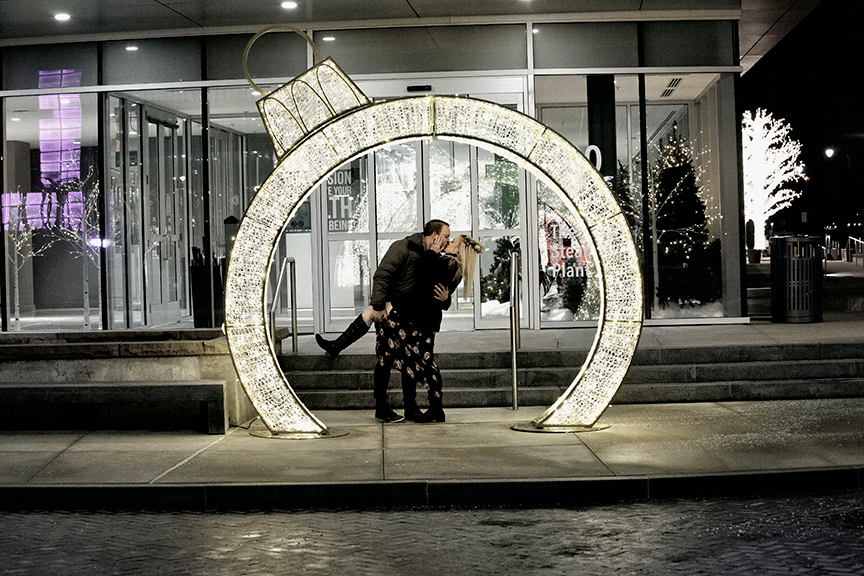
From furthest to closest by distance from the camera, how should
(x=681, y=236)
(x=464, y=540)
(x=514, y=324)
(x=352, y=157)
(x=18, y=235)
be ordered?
(x=18, y=235), (x=681, y=236), (x=514, y=324), (x=352, y=157), (x=464, y=540)

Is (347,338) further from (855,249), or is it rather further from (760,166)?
(855,249)

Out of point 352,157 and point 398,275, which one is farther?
point 398,275

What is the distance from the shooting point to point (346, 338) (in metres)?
10.8

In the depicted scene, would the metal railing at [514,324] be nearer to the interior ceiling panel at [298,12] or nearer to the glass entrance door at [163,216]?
the interior ceiling panel at [298,12]

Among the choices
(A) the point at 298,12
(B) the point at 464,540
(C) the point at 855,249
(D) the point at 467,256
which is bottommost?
(B) the point at 464,540

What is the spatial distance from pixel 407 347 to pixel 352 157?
1832 millimetres

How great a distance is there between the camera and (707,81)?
1482 centimetres

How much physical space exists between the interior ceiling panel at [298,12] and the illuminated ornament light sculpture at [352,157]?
5314 millimetres

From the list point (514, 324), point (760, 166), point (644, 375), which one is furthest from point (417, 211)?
point (760, 166)

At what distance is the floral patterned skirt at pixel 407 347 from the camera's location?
947 centimetres

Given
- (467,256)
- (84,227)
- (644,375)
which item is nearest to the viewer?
(467,256)

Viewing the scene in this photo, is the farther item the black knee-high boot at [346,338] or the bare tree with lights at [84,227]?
the bare tree with lights at [84,227]

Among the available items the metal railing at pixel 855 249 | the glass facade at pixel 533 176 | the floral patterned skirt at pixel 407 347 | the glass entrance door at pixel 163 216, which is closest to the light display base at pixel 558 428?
the floral patterned skirt at pixel 407 347

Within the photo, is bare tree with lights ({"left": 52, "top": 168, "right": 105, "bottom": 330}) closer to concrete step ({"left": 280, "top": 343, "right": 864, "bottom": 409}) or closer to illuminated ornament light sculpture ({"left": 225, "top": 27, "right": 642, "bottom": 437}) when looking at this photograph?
concrete step ({"left": 280, "top": 343, "right": 864, "bottom": 409})
